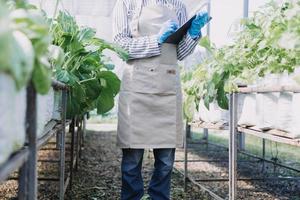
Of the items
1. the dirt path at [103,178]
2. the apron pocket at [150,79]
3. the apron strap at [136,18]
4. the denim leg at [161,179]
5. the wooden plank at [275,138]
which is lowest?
the dirt path at [103,178]

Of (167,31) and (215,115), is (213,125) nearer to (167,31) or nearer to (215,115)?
(215,115)

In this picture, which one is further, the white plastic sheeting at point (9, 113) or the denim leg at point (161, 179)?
the denim leg at point (161, 179)

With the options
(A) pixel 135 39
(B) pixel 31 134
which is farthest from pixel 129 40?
(B) pixel 31 134

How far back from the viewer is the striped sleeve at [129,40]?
6.93 ft

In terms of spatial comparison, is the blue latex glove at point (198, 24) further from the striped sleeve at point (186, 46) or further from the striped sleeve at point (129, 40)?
the striped sleeve at point (129, 40)

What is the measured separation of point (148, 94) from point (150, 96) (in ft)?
0.05

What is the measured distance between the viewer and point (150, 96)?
218cm

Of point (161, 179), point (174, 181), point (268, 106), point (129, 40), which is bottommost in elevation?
point (174, 181)

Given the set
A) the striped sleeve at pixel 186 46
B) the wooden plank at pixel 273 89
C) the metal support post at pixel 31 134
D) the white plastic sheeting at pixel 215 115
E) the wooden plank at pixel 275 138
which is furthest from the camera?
the white plastic sheeting at pixel 215 115

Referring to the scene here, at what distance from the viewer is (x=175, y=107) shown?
222 cm

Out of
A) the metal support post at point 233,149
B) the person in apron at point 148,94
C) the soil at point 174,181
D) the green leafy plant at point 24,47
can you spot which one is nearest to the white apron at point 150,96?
the person in apron at point 148,94

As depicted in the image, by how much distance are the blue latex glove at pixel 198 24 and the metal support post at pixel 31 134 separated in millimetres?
1191

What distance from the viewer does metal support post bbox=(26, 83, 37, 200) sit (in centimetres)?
97

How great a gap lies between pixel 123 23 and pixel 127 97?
367mm
